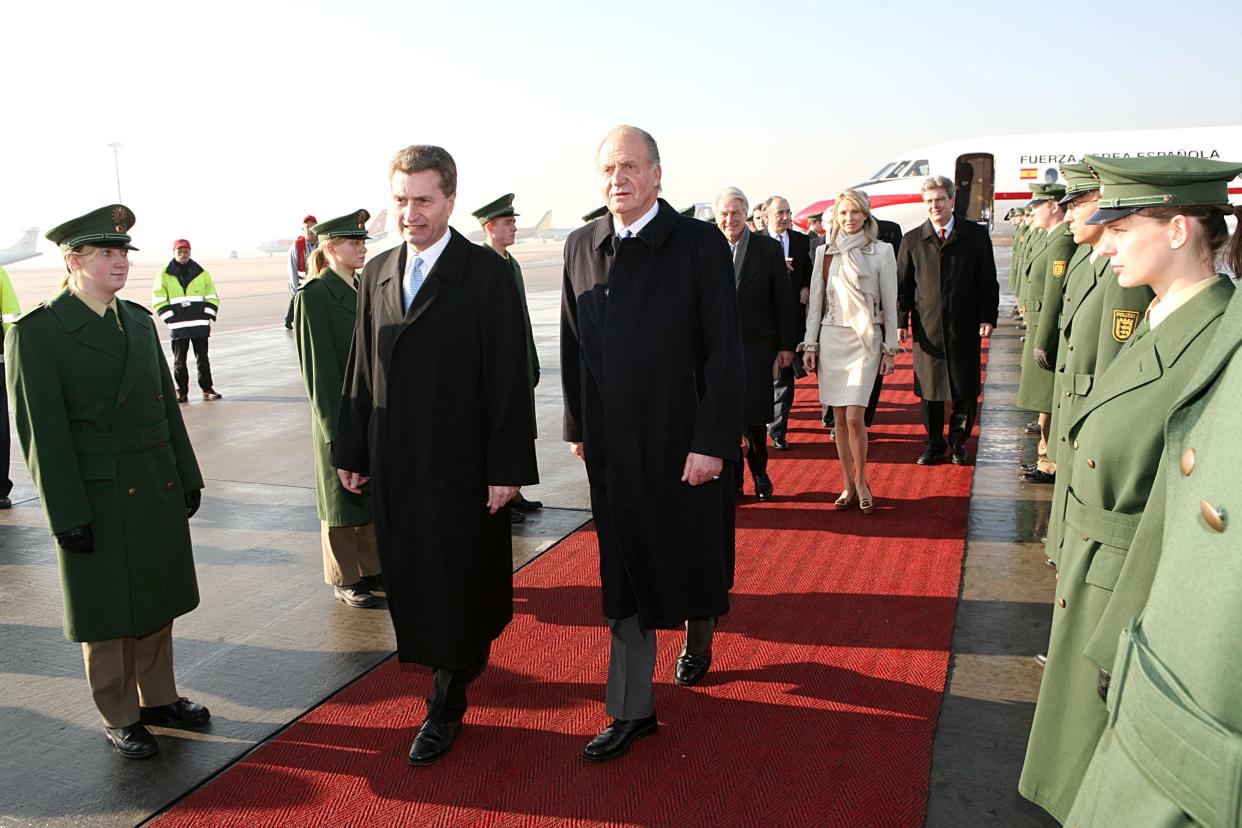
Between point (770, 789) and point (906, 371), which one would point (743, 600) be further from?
point (906, 371)

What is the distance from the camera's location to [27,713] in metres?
3.66

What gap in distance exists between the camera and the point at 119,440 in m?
3.30

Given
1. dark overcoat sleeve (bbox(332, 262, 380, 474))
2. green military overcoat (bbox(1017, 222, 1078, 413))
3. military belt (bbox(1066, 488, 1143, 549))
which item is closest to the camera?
military belt (bbox(1066, 488, 1143, 549))

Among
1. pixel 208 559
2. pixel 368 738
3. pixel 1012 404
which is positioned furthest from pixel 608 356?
pixel 1012 404

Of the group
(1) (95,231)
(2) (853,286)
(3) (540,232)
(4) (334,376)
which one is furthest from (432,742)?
(3) (540,232)

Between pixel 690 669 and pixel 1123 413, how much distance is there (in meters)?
2.15

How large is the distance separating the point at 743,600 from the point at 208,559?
122 inches

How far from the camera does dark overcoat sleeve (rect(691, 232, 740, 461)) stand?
3.19 meters

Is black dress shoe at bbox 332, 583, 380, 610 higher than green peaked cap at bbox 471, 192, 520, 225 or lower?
lower

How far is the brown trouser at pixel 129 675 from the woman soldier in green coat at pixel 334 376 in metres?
1.17

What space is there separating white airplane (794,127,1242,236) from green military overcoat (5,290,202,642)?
20010 mm

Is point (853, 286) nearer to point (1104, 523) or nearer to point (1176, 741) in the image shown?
point (1104, 523)

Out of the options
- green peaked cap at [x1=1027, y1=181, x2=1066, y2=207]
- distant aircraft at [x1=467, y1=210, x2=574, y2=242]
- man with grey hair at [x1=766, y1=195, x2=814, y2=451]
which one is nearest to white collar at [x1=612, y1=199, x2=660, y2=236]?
man with grey hair at [x1=766, y1=195, x2=814, y2=451]

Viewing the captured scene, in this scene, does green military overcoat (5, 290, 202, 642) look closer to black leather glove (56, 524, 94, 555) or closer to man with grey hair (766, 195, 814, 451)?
black leather glove (56, 524, 94, 555)
